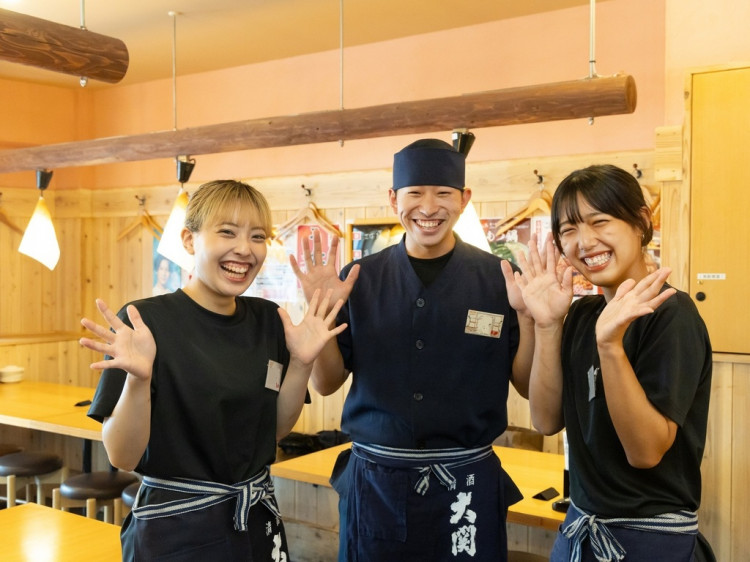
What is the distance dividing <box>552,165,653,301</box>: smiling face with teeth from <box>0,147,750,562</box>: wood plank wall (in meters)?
1.38

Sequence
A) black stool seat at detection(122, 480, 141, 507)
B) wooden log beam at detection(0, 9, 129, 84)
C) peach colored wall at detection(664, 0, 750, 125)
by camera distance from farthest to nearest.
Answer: black stool seat at detection(122, 480, 141, 507) → wooden log beam at detection(0, 9, 129, 84) → peach colored wall at detection(664, 0, 750, 125)

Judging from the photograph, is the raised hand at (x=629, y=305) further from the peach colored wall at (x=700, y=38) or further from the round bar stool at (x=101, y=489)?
the round bar stool at (x=101, y=489)

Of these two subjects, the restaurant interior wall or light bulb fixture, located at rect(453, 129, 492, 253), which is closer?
the restaurant interior wall

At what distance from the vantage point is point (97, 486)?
3.93 metres

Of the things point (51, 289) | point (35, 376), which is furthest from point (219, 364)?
point (51, 289)

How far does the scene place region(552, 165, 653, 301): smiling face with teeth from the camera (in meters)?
1.64

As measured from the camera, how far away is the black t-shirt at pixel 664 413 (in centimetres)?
154

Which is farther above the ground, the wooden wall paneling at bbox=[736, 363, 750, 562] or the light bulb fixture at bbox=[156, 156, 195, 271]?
the light bulb fixture at bbox=[156, 156, 195, 271]

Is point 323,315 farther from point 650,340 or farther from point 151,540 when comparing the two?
point 650,340

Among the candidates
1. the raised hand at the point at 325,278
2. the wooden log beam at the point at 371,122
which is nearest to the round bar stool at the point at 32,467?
the wooden log beam at the point at 371,122

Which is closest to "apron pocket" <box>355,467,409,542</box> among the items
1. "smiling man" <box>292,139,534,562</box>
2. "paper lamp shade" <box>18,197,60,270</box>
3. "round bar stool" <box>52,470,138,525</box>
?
"smiling man" <box>292,139,534,562</box>

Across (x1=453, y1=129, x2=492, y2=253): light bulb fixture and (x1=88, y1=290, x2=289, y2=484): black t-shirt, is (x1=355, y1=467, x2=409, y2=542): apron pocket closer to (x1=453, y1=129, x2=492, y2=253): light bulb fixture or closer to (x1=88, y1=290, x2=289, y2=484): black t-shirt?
(x1=88, y1=290, x2=289, y2=484): black t-shirt

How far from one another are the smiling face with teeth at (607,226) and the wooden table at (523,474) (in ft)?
3.60

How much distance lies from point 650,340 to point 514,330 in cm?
65
